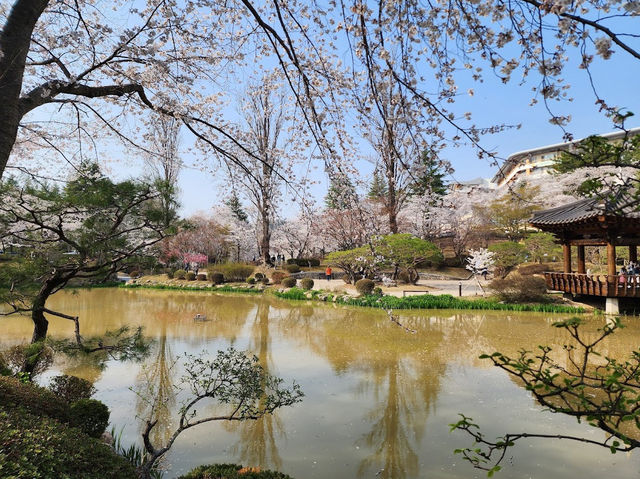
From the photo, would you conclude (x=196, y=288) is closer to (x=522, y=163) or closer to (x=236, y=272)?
(x=236, y=272)

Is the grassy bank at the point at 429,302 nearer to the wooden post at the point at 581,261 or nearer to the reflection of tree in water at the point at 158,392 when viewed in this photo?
the wooden post at the point at 581,261

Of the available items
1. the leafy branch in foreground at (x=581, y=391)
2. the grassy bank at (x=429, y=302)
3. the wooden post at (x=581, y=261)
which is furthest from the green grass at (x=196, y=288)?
the leafy branch in foreground at (x=581, y=391)

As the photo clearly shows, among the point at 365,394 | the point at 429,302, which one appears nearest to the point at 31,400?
the point at 365,394

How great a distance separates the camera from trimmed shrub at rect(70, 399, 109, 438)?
316 centimetres

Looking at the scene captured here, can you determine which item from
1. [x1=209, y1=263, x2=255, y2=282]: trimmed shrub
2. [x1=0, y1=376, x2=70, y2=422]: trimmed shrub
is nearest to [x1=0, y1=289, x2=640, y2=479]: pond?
[x1=0, y1=376, x2=70, y2=422]: trimmed shrub

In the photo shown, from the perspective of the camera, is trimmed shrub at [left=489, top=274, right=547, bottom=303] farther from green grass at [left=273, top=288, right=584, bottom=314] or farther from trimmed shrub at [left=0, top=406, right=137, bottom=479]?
trimmed shrub at [left=0, top=406, right=137, bottom=479]

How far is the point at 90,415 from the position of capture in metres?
3.25

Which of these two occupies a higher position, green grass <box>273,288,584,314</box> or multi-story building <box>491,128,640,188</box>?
multi-story building <box>491,128,640,188</box>

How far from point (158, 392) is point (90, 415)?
164cm

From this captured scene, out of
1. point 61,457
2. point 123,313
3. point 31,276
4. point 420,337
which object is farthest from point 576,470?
point 123,313

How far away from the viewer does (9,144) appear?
80.3 inches

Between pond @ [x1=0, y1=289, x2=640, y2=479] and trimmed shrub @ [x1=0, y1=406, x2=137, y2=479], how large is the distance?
1.21m

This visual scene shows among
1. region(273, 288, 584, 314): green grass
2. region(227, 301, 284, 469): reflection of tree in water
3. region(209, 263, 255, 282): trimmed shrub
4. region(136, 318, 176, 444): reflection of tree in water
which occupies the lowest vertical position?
region(227, 301, 284, 469): reflection of tree in water

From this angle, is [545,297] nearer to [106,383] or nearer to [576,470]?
[576,470]
